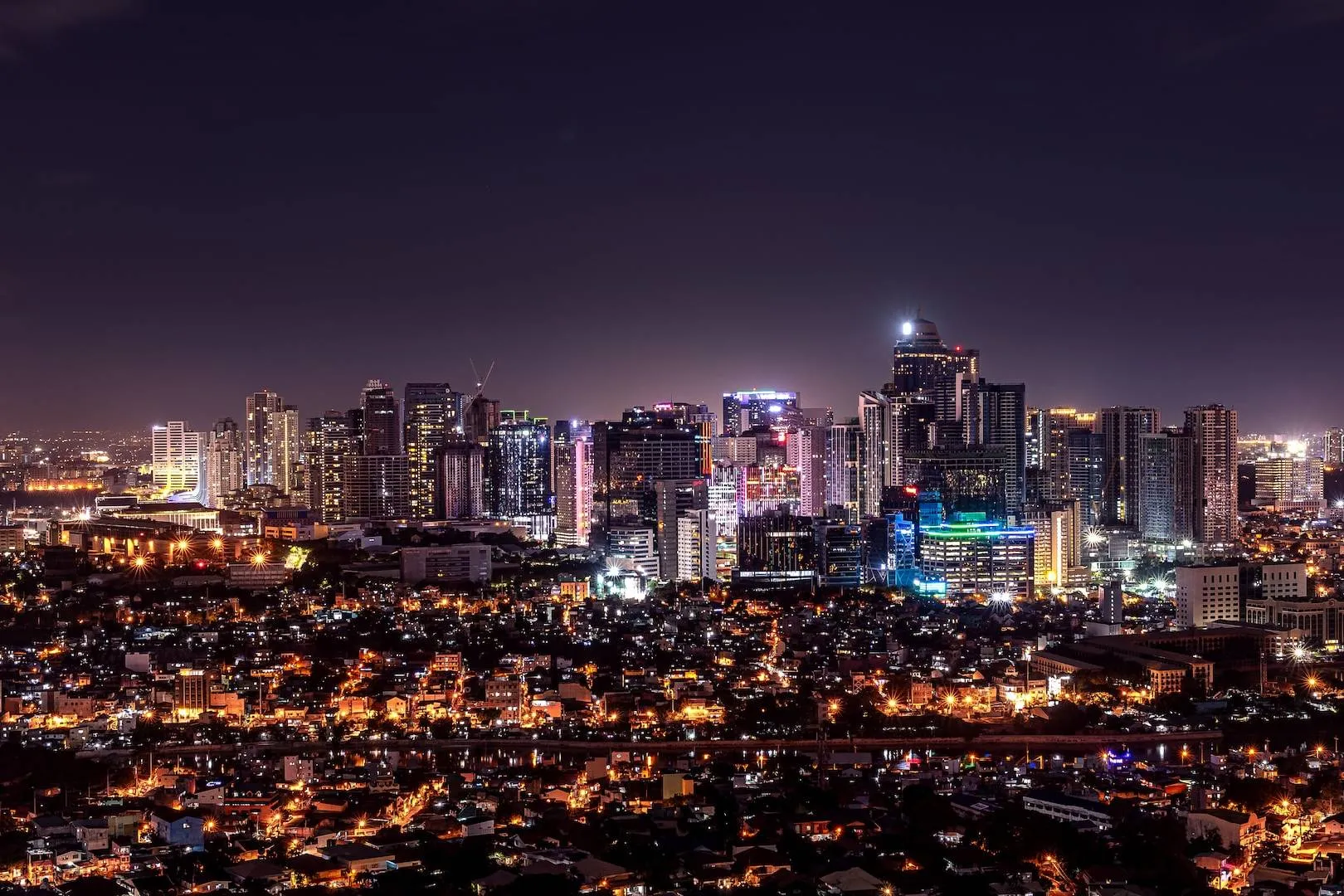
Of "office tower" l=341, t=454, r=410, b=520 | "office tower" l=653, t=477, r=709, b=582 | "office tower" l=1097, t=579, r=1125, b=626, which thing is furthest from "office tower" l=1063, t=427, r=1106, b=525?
"office tower" l=341, t=454, r=410, b=520

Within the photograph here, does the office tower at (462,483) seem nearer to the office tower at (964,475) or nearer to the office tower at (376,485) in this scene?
the office tower at (376,485)

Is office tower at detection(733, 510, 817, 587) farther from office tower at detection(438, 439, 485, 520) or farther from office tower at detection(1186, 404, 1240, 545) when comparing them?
office tower at detection(438, 439, 485, 520)

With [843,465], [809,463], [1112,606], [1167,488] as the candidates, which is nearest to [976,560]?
[1112,606]

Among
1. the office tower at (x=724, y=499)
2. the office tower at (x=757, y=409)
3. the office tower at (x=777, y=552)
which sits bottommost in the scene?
the office tower at (x=777, y=552)

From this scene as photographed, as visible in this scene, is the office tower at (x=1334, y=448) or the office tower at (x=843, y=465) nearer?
the office tower at (x=843, y=465)

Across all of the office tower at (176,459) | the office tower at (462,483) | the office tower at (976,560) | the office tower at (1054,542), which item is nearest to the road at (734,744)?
the office tower at (976,560)

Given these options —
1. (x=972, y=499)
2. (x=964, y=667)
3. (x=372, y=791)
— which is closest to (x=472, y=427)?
(x=972, y=499)
